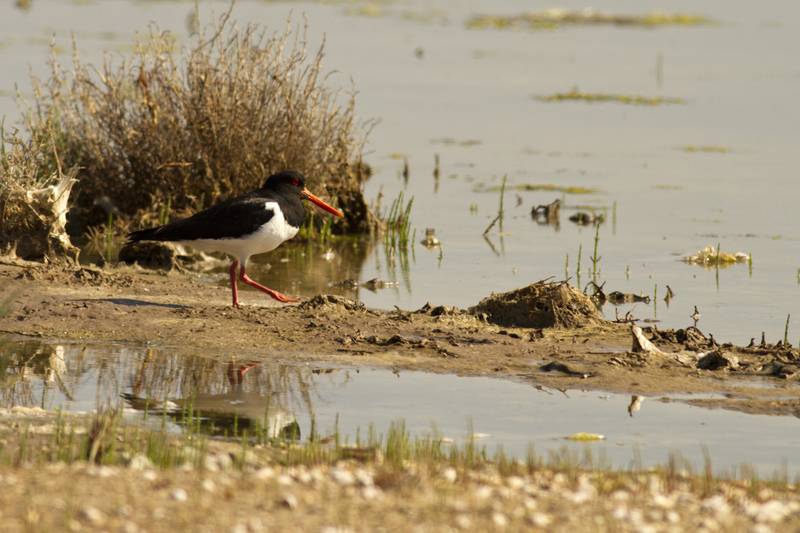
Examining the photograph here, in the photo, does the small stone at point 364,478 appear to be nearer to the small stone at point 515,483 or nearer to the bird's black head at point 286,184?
the small stone at point 515,483

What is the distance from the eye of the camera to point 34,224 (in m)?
9.59

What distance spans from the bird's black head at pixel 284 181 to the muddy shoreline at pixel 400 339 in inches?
41.3

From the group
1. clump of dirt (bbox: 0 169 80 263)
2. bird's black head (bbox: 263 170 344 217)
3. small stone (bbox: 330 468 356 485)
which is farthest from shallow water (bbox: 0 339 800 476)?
clump of dirt (bbox: 0 169 80 263)

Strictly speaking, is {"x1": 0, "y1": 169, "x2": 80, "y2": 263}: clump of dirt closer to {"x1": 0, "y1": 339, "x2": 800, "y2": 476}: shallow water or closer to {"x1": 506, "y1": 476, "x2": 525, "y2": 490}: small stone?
{"x1": 0, "y1": 339, "x2": 800, "y2": 476}: shallow water

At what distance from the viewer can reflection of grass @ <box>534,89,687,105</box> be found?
859 inches

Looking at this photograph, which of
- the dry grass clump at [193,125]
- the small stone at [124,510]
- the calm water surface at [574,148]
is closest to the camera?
the small stone at [124,510]

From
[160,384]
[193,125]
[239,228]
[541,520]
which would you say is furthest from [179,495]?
[193,125]

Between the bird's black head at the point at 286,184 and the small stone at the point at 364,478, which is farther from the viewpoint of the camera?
the bird's black head at the point at 286,184

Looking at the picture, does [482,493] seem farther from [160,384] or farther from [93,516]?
[160,384]

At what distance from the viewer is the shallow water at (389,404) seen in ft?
18.9

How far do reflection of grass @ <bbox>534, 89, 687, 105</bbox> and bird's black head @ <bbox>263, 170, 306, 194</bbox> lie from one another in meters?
13.9

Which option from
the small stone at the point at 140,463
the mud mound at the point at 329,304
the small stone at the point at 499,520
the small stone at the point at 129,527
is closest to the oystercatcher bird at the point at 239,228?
the mud mound at the point at 329,304

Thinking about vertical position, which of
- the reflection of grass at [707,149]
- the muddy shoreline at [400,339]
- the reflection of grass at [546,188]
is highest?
the reflection of grass at [707,149]

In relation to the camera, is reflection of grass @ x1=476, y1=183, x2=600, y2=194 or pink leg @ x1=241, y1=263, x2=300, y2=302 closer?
pink leg @ x1=241, y1=263, x2=300, y2=302
